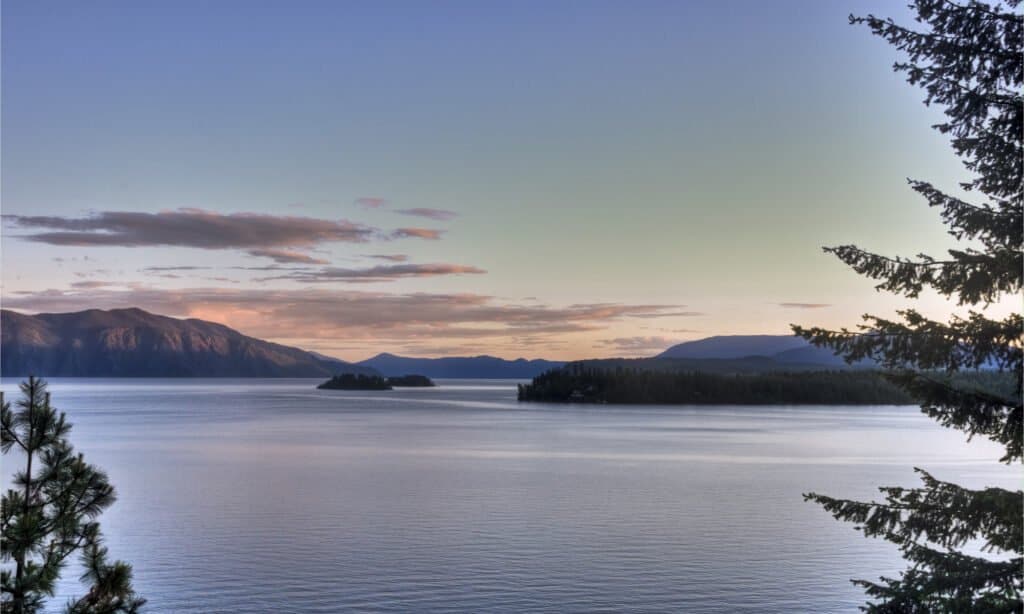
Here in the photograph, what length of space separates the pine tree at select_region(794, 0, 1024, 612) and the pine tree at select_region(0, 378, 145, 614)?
9.67 meters

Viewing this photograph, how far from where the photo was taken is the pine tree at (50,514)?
38.2 feet

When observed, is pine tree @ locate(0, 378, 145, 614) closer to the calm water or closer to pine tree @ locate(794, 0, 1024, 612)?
pine tree @ locate(794, 0, 1024, 612)

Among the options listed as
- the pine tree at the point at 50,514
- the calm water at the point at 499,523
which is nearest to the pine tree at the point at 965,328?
the pine tree at the point at 50,514

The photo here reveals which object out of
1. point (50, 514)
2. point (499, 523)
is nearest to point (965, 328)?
point (50, 514)

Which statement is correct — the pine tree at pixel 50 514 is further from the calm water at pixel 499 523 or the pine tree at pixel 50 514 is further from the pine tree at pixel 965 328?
the calm water at pixel 499 523

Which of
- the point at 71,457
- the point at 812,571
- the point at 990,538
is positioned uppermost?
the point at 71,457

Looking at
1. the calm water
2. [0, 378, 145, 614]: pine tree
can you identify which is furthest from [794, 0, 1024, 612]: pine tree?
the calm water

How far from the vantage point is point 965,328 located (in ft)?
41.0

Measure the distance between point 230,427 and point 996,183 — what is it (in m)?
104

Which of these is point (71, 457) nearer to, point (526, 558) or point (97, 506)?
point (97, 506)

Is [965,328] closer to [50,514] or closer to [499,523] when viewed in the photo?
[50,514]

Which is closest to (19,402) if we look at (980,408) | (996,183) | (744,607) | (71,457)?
(71,457)

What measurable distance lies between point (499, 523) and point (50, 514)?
28.1 metres

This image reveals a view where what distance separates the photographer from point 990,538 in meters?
12.9
